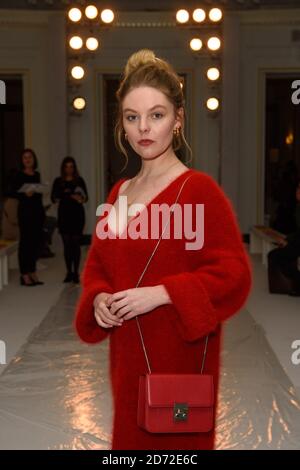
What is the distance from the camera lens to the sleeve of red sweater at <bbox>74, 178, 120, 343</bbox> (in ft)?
5.38

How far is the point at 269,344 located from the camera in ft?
15.8

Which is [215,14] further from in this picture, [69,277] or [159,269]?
[159,269]

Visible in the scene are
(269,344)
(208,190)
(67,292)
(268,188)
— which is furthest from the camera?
(268,188)

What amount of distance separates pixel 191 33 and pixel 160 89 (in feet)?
30.9

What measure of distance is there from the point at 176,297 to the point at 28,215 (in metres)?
5.65

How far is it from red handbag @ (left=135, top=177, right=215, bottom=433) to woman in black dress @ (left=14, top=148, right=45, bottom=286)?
5.60 m

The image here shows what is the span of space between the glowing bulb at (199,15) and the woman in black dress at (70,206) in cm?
409

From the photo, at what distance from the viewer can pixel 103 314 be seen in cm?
156

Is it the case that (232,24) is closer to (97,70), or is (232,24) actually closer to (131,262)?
(97,70)

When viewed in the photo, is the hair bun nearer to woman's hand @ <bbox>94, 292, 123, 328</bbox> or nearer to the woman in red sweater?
the woman in red sweater

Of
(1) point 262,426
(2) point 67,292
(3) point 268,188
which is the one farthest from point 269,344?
(3) point 268,188

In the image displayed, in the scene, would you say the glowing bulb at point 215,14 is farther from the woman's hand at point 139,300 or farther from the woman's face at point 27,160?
the woman's hand at point 139,300

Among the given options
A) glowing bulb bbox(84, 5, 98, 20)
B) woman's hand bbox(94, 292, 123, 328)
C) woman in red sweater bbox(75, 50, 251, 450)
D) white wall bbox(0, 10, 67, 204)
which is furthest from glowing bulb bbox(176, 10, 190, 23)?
woman's hand bbox(94, 292, 123, 328)
